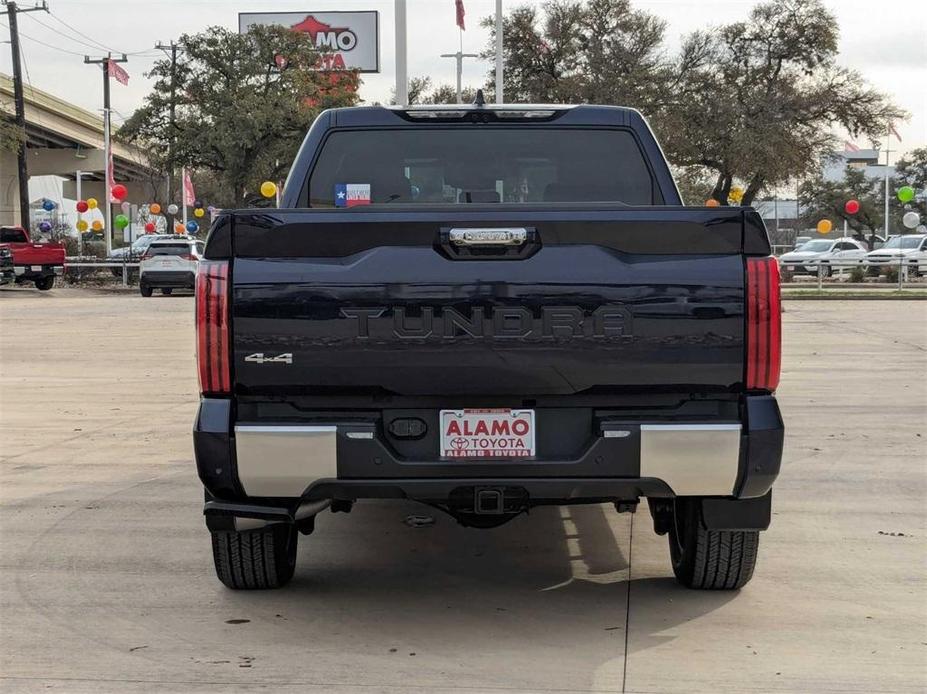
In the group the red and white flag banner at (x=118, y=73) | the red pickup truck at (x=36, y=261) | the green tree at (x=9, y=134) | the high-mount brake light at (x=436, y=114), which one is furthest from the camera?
the red and white flag banner at (x=118, y=73)

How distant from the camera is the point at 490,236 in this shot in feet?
15.5

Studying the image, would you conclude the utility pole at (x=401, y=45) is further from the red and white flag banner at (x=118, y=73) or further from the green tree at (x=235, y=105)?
the red and white flag banner at (x=118, y=73)

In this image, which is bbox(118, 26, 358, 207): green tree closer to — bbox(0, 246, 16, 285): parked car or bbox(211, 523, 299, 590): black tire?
bbox(0, 246, 16, 285): parked car

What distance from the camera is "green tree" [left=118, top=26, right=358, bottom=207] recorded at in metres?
48.6

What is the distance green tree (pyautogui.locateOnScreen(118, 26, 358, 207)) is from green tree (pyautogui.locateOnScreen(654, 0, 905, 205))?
13.1 m

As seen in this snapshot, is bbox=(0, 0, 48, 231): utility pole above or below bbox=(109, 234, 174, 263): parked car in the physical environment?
above

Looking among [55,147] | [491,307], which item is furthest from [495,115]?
[55,147]

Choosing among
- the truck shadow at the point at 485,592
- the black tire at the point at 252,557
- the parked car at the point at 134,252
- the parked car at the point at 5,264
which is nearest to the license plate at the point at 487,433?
the truck shadow at the point at 485,592

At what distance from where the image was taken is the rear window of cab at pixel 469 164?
662cm

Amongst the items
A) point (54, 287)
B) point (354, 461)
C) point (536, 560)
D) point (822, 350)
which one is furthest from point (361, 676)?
point (54, 287)

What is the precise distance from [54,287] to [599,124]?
3581cm

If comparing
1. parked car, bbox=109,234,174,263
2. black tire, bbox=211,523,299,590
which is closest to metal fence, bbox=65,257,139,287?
parked car, bbox=109,234,174,263

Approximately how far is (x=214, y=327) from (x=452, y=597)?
1716mm

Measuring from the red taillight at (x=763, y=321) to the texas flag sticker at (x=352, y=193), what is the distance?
249 cm
